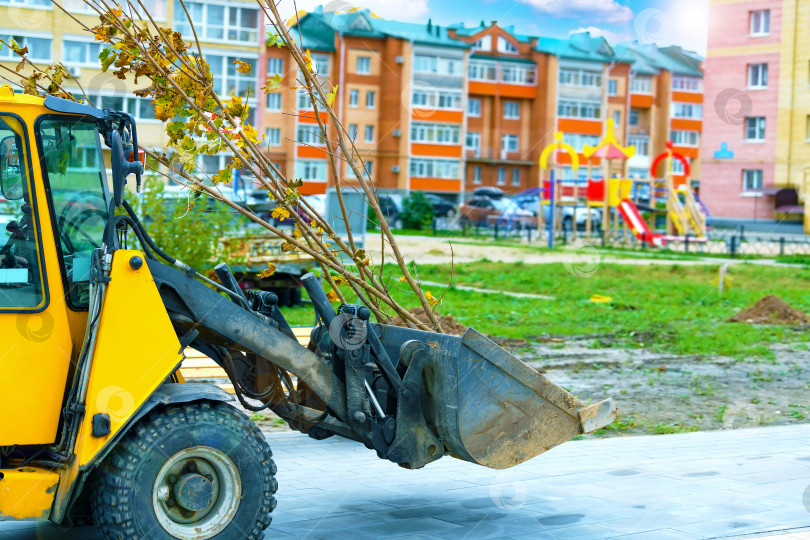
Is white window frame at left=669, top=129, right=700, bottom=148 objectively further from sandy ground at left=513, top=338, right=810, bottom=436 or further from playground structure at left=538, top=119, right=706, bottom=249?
sandy ground at left=513, top=338, right=810, bottom=436

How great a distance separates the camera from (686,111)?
100188mm

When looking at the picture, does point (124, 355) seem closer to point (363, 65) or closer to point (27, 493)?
point (27, 493)

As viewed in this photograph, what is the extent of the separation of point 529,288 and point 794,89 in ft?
137

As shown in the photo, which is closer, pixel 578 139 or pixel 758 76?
pixel 758 76

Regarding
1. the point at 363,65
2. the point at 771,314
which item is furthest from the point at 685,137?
the point at 771,314

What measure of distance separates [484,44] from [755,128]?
30011mm

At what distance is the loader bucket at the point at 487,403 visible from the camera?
5770 mm

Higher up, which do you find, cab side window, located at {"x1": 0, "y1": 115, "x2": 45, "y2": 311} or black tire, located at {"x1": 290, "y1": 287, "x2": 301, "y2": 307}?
cab side window, located at {"x1": 0, "y1": 115, "x2": 45, "y2": 311}

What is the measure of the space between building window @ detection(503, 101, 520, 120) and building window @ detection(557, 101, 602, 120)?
11.3ft

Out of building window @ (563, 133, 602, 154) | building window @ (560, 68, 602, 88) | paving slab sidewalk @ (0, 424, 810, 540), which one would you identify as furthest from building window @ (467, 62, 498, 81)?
paving slab sidewalk @ (0, 424, 810, 540)

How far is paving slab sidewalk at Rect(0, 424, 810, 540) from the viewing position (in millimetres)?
6047

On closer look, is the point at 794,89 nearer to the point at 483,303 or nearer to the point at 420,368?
the point at 483,303

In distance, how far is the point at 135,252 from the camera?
519 cm

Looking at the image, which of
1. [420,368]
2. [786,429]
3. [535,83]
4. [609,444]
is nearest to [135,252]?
[420,368]
